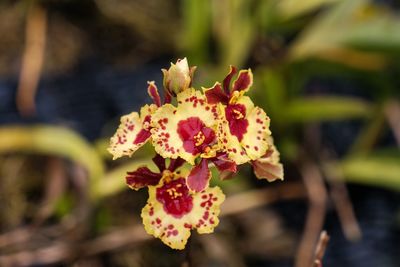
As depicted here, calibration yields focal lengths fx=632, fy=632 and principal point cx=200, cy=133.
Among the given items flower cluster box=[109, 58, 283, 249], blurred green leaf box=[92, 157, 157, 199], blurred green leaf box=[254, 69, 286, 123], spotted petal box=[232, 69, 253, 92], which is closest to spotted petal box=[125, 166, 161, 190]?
flower cluster box=[109, 58, 283, 249]

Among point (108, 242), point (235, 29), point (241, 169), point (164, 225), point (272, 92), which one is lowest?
point (164, 225)

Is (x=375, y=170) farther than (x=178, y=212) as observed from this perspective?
Yes

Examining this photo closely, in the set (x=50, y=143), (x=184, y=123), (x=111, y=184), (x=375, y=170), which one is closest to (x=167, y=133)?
(x=184, y=123)

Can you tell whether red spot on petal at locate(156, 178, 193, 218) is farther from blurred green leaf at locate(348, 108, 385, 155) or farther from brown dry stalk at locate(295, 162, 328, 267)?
blurred green leaf at locate(348, 108, 385, 155)

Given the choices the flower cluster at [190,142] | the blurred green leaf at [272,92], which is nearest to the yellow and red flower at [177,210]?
the flower cluster at [190,142]

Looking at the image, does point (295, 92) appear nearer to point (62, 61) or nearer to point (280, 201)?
point (280, 201)

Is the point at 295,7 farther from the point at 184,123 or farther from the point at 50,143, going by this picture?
the point at 184,123

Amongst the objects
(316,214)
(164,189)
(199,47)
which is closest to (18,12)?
(199,47)
